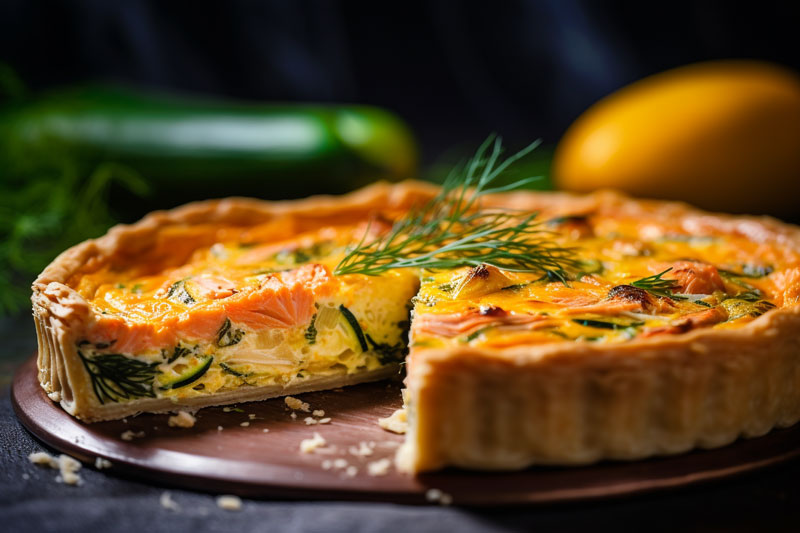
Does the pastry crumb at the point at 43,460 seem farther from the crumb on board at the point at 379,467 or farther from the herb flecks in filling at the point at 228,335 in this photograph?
the crumb on board at the point at 379,467

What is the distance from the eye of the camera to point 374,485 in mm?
3029

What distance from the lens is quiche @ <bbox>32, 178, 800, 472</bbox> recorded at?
3.08m

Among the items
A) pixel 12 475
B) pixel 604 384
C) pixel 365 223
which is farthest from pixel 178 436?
pixel 365 223

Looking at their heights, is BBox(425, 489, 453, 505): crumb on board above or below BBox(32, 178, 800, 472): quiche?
below

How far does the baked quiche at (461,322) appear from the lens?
308cm

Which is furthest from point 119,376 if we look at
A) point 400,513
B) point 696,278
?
point 696,278

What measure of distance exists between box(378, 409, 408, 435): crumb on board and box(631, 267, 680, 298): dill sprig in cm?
121

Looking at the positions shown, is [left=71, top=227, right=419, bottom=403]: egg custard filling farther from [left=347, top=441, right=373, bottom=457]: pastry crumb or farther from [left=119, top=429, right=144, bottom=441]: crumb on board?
[left=347, top=441, right=373, bottom=457]: pastry crumb

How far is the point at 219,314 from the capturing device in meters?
3.85

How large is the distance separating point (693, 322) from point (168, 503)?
7.01ft

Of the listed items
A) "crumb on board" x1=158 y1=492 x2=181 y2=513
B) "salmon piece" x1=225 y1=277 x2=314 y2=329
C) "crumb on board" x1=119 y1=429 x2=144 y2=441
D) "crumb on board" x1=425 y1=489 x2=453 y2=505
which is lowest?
"crumb on board" x1=158 y1=492 x2=181 y2=513

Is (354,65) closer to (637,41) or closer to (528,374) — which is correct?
(637,41)

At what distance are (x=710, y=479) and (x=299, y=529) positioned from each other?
1.47 m

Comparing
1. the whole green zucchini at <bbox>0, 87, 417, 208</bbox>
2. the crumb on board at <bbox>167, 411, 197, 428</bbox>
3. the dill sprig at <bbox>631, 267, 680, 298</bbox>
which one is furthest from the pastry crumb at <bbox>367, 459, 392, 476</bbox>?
the whole green zucchini at <bbox>0, 87, 417, 208</bbox>
